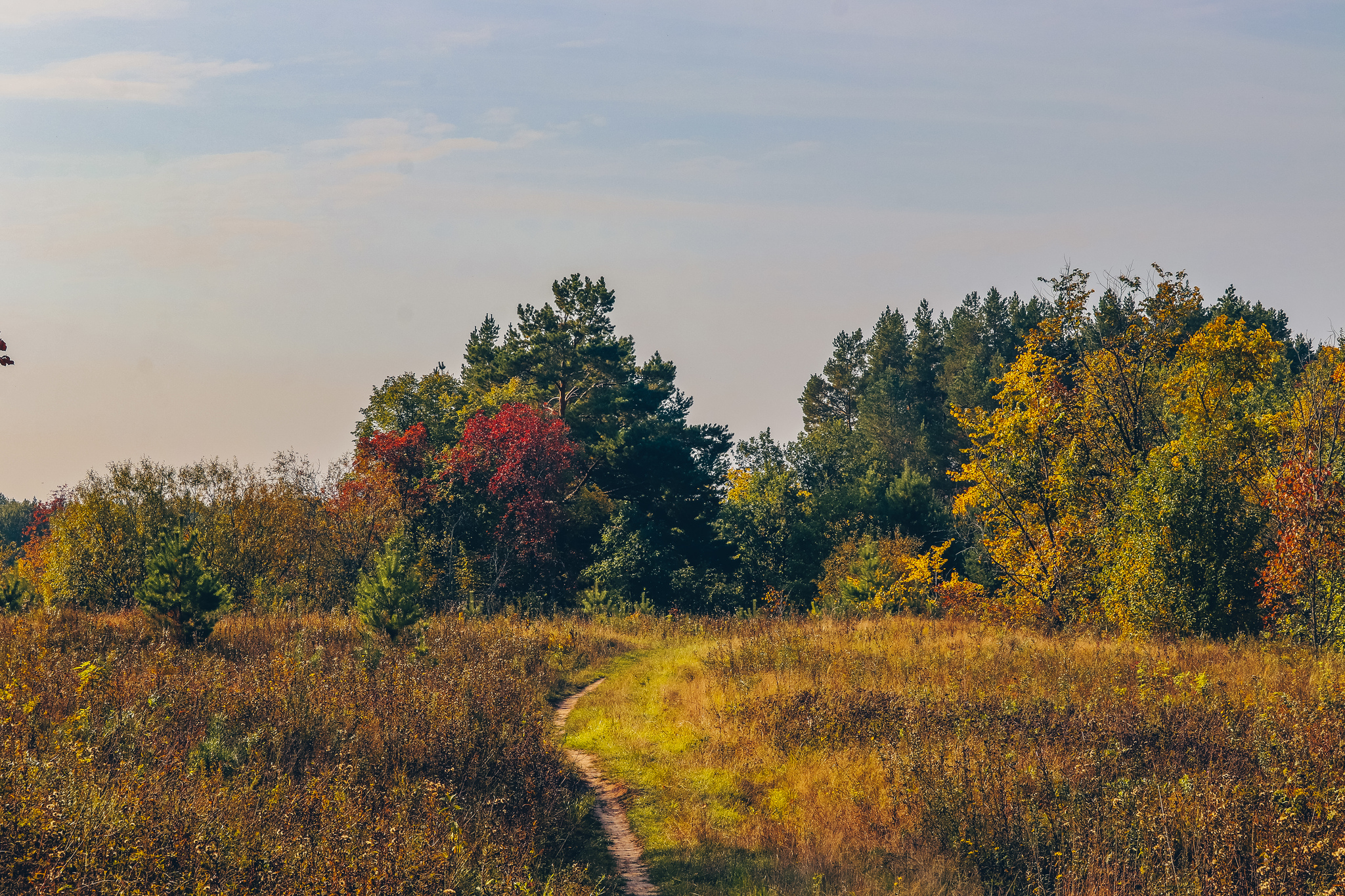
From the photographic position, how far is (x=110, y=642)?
13938 mm

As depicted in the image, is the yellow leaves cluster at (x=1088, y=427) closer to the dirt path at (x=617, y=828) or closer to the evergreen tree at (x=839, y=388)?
the dirt path at (x=617, y=828)

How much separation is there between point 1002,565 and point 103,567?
31.2 metres

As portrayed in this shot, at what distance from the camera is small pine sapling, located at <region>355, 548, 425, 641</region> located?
1727 cm

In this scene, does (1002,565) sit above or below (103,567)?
below

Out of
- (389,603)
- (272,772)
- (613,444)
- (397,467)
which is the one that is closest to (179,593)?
(389,603)

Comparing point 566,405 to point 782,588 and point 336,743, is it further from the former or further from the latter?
point 336,743

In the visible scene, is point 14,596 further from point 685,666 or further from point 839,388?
point 839,388

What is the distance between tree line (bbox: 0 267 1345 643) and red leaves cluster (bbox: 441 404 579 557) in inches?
4.3

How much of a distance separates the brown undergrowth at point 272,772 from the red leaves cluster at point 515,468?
18.8 meters

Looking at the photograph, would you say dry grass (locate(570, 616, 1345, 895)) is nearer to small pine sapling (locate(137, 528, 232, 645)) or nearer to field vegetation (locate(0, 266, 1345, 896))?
field vegetation (locate(0, 266, 1345, 896))

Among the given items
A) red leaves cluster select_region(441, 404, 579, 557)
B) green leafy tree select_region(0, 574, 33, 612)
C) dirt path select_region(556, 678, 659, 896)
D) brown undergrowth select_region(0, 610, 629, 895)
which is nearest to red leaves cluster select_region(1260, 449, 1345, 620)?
dirt path select_region(556, 678, 659, 896)

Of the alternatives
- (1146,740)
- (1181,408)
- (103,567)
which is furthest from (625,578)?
(1146,740)

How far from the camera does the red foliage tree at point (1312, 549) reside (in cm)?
2073

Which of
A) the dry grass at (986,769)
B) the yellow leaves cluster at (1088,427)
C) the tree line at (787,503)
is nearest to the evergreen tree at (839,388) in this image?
the tree line at (787,503)
